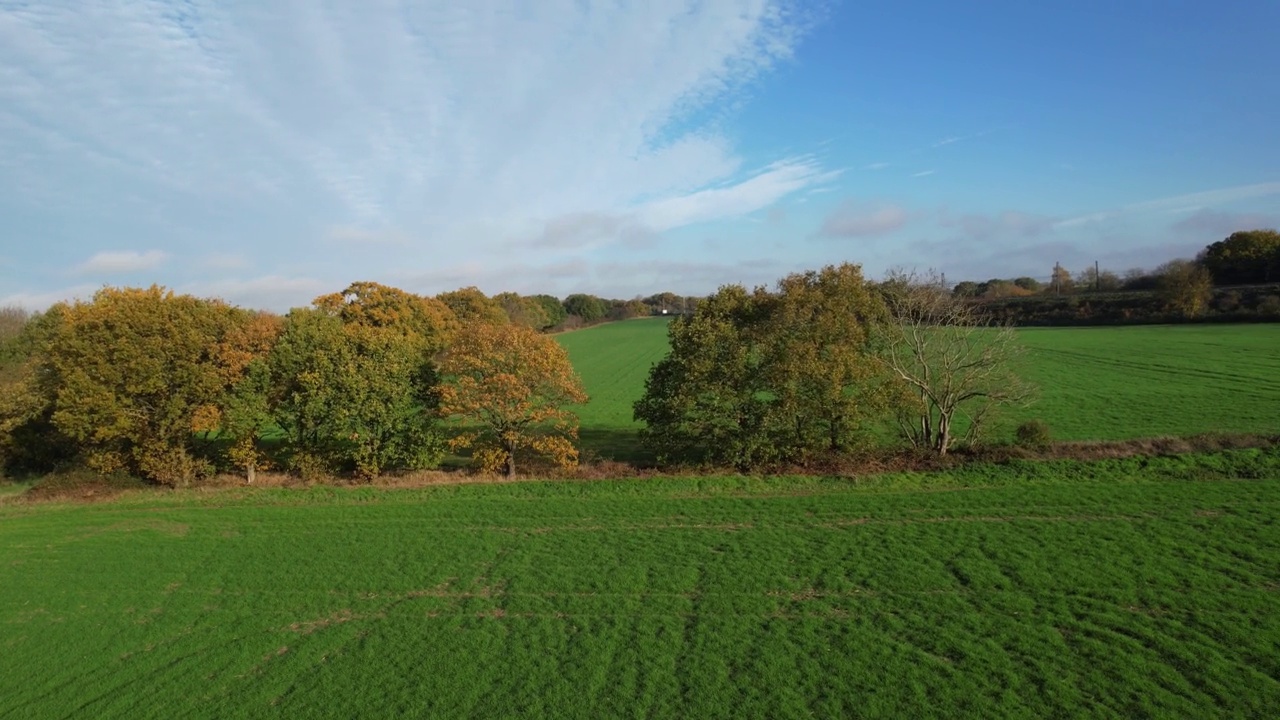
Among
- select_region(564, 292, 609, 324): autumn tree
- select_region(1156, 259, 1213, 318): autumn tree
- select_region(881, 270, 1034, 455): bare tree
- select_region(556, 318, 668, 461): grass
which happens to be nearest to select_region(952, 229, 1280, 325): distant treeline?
select_region(1156, 259, 1213, 318): autumn tree

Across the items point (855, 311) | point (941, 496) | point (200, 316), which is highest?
point (200, 316)

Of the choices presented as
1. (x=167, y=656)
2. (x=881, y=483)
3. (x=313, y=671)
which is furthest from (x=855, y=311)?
(x=167, y=656)

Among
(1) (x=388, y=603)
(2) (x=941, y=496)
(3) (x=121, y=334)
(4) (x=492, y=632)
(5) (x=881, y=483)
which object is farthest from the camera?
(3) (x=121, y=334)

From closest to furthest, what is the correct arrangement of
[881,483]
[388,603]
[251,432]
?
[388,603] < [881,483] < [251,432]

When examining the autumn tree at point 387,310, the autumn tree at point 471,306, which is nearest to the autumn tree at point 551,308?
the autumn tree at point 471,306

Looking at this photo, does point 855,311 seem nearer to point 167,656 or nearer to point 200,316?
point 167,656

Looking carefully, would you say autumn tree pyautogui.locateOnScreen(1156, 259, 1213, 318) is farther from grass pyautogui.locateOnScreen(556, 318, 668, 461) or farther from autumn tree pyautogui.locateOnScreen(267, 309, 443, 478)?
autumn tree pyautogui.locateOnScreen(267, 309, 443, 478)

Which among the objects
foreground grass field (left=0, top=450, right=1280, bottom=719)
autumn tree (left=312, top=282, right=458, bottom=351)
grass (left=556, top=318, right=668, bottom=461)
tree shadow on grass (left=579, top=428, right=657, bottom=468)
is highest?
autumn tree (left=312, top=282, right=458, bottom=351)
